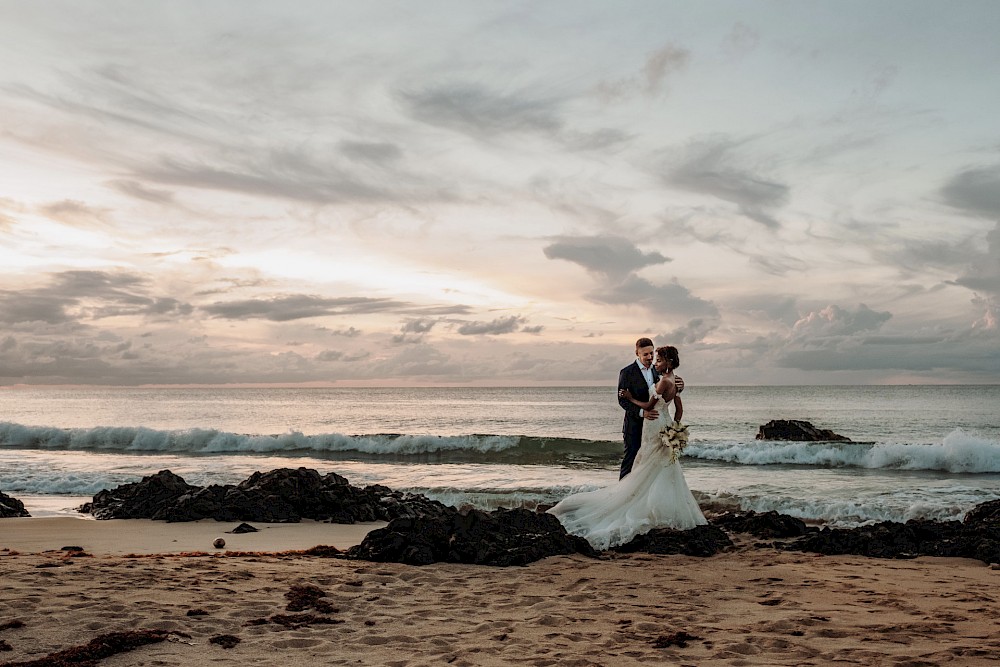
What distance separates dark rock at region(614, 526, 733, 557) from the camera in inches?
359

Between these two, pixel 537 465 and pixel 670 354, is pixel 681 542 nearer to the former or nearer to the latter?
pixel 670 354

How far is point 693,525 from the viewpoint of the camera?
9961mm

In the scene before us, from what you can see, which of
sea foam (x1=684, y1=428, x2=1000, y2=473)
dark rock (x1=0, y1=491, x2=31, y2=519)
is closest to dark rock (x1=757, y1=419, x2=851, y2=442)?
sea foam (x1=684, y1=428, x2=1000, y2=473)

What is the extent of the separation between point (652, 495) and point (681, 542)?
0.99m

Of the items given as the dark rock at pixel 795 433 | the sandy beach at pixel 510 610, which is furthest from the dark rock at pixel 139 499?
the dark rock at pixel 795 433

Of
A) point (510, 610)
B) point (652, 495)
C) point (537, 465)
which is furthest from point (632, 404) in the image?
point (537, 465)

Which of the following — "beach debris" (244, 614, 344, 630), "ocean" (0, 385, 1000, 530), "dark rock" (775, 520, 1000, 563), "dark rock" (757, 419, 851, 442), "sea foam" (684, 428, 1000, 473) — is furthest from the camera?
"dark rock" (757, 419, 851, 442)

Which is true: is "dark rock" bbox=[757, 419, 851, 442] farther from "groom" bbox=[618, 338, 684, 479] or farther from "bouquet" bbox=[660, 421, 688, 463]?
"bouquet" bbox=[660, 421, 688, 463]

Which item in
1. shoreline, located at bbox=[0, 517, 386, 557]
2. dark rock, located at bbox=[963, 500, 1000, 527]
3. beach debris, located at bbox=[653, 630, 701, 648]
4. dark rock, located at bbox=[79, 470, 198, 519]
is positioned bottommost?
shoreline, located at bbox=[0, 517, 386, 557]

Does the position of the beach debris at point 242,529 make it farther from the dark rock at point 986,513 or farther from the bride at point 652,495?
the dark rock at point 986,513

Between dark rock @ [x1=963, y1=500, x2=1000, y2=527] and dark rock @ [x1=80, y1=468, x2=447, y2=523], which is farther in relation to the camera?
dark rock @ [x1=80, y1=468, x2=447, y2=523]

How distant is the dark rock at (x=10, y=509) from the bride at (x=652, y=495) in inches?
383

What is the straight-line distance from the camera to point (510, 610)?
6.37 metres

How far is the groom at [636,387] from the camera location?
10596mm
